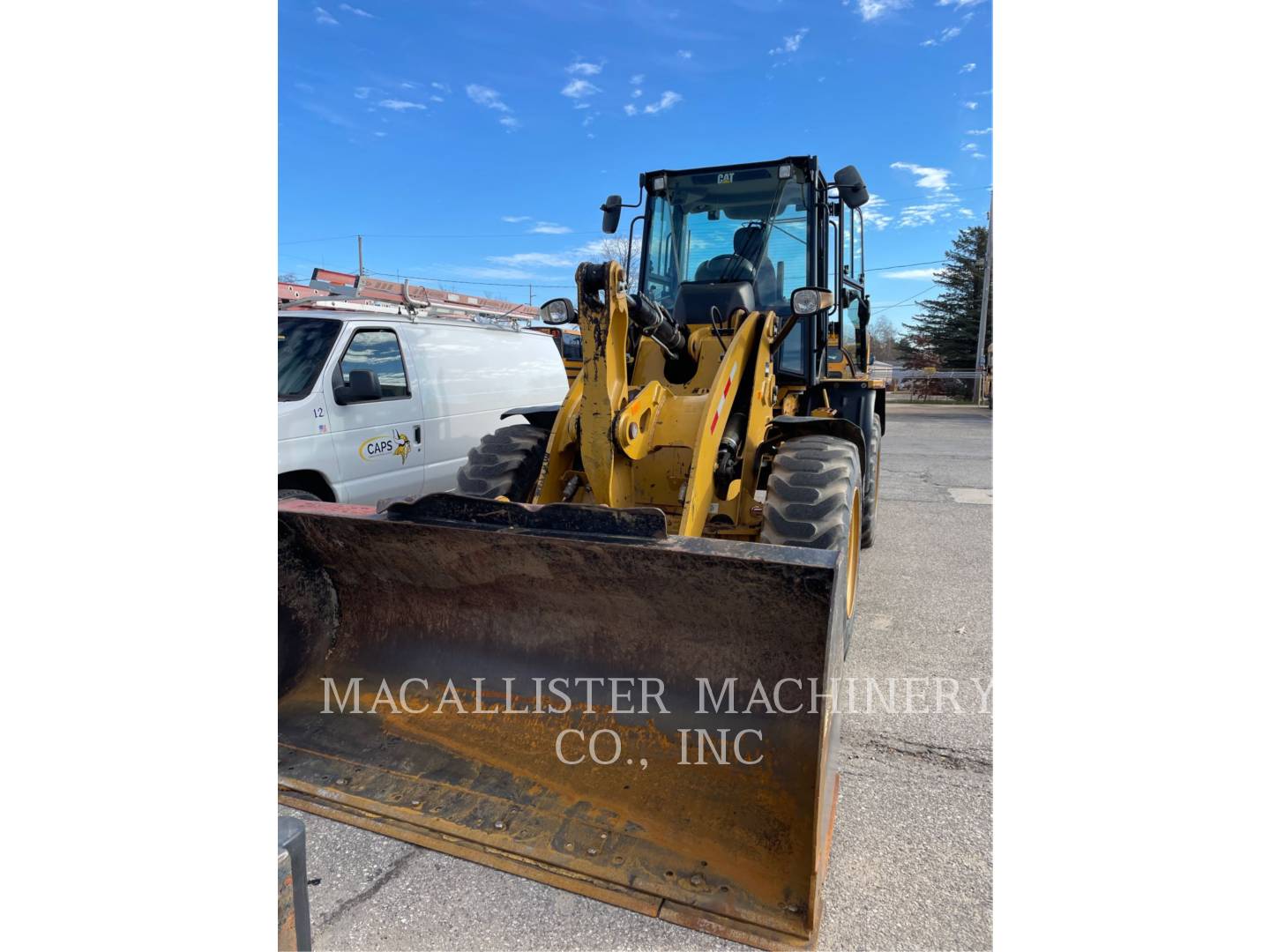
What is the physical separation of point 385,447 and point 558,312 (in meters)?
2.77

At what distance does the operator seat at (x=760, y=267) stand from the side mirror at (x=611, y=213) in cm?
105

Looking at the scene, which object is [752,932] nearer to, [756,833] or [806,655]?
[756,833]

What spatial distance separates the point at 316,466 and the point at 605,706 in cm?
347

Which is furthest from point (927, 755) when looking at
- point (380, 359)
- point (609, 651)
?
point (380, 359)

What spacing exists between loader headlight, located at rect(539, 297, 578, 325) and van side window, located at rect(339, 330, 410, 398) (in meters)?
2.49

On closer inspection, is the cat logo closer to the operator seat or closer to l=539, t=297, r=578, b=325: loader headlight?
l=539, t=297, r=578, b=325: loader headlight

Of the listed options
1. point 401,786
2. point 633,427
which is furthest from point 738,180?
point 401,786

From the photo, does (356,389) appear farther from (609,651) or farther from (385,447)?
(609,651)

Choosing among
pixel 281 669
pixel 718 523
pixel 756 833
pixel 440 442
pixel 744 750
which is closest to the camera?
pixel 756 833

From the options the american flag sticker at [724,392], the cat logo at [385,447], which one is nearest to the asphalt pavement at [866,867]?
the american flag sticker at [724,392]

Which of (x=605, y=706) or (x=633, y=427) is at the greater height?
(x=633, y=427)

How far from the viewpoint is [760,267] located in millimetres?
5281

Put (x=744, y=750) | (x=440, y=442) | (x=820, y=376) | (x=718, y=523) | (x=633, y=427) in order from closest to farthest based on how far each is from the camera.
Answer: (x=744, y=750), (x=633, y=427), (x=718, y=523), (x=820, y=376), (x=440, y=442)

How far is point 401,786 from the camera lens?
2.61 m
